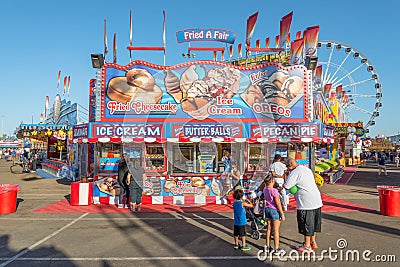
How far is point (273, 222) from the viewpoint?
234 inches

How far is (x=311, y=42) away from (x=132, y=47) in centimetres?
859

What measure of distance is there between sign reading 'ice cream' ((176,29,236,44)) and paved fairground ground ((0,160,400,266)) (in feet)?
23.2

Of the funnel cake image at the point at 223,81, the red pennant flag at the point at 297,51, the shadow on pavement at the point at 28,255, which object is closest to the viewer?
the shadow on pavement at the point at 28,255

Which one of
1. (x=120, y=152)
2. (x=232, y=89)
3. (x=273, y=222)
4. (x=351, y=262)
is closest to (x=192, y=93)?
(x=232, y=89)

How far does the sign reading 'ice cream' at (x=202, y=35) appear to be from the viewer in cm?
1369

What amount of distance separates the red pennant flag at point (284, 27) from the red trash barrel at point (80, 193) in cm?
1014

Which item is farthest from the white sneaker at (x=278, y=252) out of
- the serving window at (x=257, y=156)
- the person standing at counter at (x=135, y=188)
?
the serving window at (x=257, y=156)

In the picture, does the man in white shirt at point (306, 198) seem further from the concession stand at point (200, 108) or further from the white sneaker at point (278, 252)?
the concession stand at point (200, 108)

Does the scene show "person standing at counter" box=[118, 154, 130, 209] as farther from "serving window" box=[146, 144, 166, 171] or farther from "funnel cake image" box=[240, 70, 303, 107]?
"funnel cake image" box=[240, 70, 303, 107]

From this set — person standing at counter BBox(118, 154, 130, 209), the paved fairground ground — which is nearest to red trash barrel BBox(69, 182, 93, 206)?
the paved fairground ground

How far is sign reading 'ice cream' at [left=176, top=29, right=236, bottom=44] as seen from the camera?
44.9ft

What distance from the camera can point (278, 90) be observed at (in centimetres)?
1253

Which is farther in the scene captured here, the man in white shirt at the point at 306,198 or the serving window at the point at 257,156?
the serving window at the point at 257,156

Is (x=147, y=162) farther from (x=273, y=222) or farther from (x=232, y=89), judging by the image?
(x=273, y=222)
